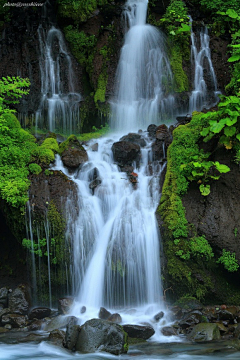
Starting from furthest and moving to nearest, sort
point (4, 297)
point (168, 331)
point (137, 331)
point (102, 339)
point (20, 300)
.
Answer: point (4, 297) < point (20, 300) < point (168, 331) < point (137, 331) < point (102, 339)

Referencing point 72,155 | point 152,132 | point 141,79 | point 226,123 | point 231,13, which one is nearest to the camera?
point 226,123

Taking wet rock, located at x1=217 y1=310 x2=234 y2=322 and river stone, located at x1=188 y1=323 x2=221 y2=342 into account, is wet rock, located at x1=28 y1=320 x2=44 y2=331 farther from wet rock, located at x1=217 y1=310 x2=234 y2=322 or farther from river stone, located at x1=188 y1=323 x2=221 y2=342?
wet rock, located at x1=217 y1=310 x2=234 y2=322

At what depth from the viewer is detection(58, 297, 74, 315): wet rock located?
7177 mm

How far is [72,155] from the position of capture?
9.32 m

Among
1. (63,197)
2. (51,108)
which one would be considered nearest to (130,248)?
(63,197)

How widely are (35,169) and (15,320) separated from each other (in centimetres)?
335

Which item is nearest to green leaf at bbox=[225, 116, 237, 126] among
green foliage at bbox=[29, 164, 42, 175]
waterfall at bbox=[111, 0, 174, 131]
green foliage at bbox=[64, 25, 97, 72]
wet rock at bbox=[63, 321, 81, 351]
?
green foliage at bbox=[29, 164, 42, 175]

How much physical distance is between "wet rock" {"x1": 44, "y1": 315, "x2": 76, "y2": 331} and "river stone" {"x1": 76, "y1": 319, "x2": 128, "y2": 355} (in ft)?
3.55

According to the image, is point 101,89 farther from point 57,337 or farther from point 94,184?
point 57,337

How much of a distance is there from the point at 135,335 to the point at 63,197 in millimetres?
3442

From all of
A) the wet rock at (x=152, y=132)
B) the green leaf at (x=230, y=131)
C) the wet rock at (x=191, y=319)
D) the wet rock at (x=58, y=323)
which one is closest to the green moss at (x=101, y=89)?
the wet rock at (x=152, y=132)

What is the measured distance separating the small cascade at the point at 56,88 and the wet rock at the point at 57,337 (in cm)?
780

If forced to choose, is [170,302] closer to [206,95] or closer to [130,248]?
[130,248]

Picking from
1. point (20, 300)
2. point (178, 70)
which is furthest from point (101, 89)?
point (20, 300)
